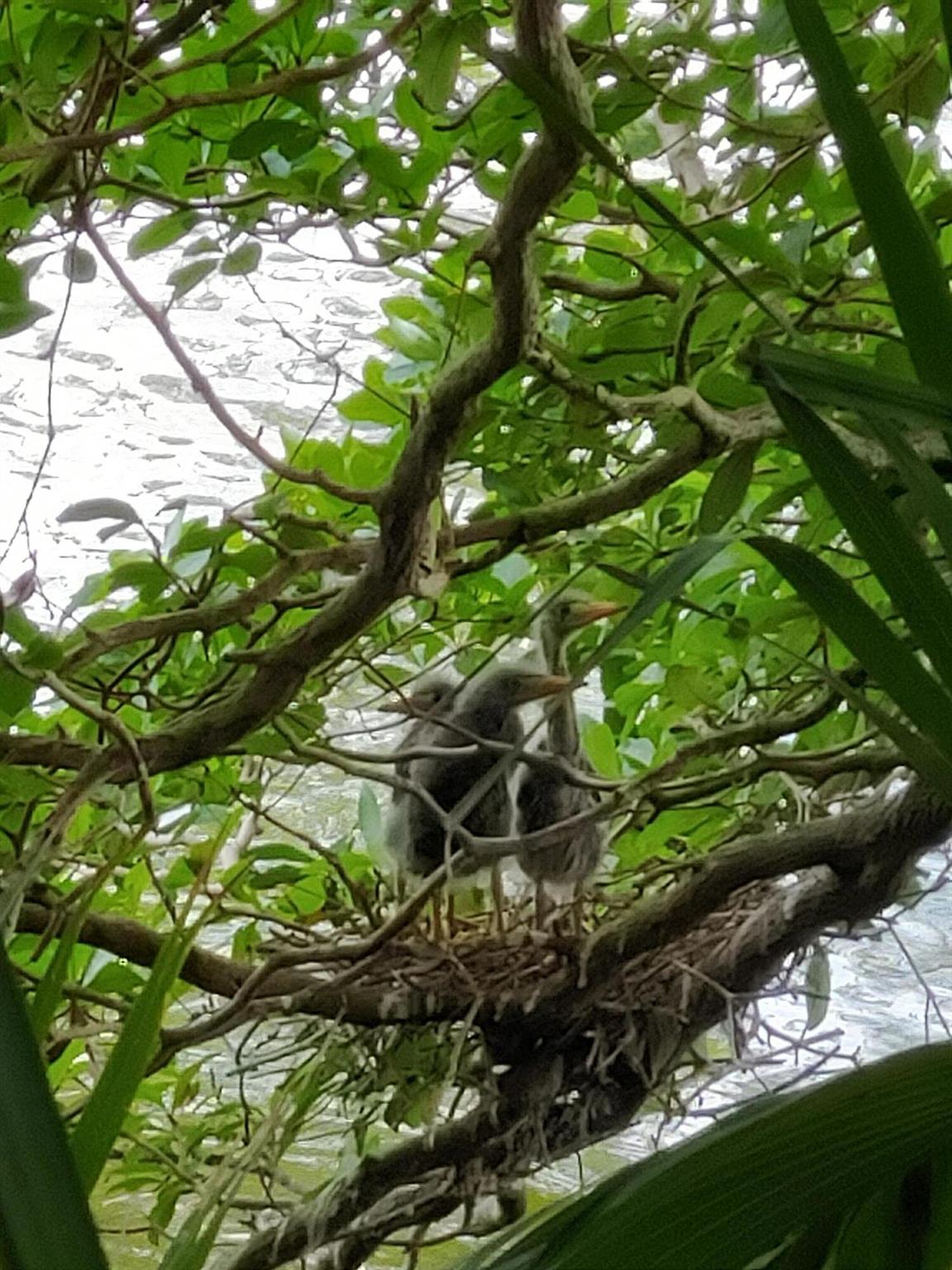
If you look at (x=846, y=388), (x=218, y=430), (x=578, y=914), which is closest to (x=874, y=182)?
(x=846, y=388)

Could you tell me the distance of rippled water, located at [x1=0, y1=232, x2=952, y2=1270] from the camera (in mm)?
1146

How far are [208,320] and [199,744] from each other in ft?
2.32

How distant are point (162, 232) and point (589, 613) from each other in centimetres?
45

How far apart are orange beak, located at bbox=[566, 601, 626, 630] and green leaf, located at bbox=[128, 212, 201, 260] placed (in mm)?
415

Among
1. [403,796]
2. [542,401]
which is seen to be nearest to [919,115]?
[542,401]

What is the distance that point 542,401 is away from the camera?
0.81 m

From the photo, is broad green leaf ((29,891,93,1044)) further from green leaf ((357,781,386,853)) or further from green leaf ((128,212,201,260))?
green leaf ((357,781,386,853))

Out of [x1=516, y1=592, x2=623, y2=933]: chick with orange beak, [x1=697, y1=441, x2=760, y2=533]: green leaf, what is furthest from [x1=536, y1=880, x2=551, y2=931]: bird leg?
[x1=697, y1=441, x2=760, y2=533]: green leaf

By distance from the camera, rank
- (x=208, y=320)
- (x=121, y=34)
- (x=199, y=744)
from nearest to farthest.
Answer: (x=121, y=34)
(x=199, y=744)
(x=208, y=320)

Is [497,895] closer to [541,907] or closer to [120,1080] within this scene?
[541,907]

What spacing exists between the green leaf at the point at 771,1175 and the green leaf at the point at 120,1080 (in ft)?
0.52

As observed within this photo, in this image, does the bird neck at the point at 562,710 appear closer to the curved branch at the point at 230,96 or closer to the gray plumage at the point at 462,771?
the gray plumage at the point at 462,771

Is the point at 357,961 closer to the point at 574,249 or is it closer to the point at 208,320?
the point at 574,249

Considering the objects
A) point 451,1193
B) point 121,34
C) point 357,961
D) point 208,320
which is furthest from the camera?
point 208,320
